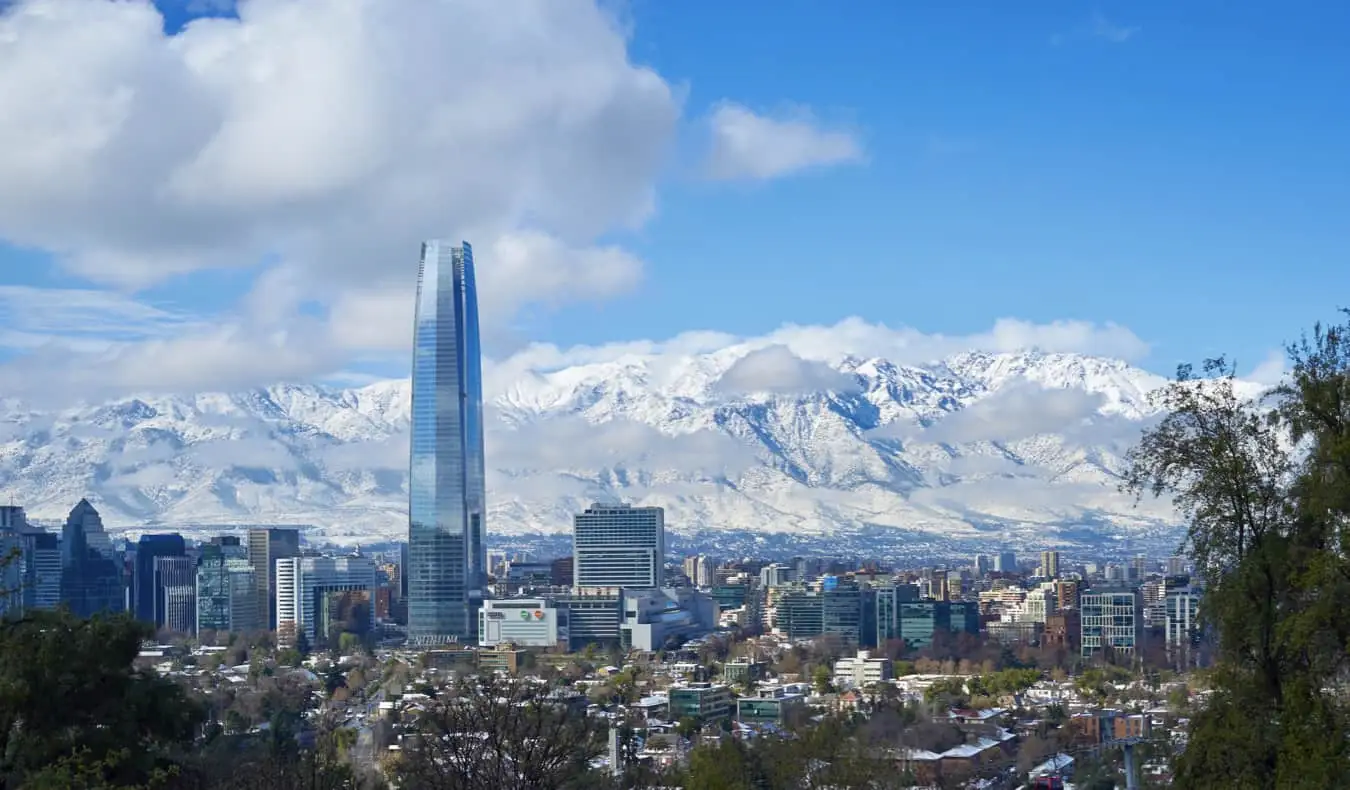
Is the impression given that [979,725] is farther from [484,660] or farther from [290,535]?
[290,535]

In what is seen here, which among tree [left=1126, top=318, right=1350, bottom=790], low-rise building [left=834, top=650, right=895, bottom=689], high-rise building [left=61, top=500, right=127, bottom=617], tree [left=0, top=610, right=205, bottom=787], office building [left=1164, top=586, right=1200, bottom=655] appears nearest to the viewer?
tree [left=1126, top=318, right=1350, bottom=790]

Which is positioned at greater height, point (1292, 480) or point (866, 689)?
point (1292, 480)

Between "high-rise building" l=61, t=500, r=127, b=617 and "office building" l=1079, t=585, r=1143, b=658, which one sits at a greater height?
"high-rise building" l=61, t=500, r=127, b=617

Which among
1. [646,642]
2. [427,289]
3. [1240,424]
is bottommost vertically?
[646,642]

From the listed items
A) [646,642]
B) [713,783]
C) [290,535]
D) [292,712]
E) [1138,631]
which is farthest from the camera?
[290,535]

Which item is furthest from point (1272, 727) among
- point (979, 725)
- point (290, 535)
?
point (290, 535)

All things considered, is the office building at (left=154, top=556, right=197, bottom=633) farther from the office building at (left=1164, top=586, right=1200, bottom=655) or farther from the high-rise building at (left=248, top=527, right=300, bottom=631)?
the office building at (left=1164, top=586, right=1200, bottom=655)

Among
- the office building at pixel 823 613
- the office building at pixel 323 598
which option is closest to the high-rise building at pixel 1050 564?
the office building at pixel 823 613

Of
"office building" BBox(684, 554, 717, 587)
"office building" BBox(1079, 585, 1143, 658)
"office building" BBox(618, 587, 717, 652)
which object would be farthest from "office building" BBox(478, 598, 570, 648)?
"office building" BBox(684, 554, 717, 587)
